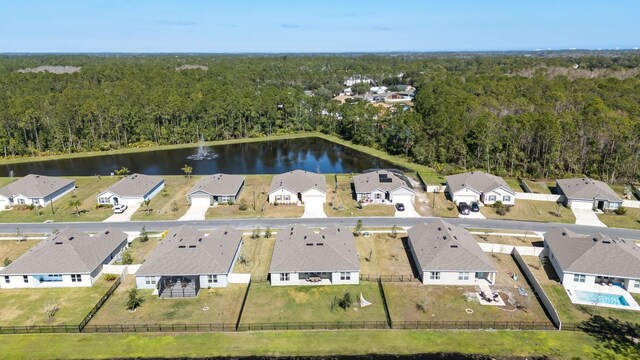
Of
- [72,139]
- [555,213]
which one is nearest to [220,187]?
[555,213]

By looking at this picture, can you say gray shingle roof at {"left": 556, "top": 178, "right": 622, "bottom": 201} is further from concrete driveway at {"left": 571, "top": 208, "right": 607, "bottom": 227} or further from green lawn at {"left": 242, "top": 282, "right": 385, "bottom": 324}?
green lawn at {"left": 242, "top": 282, "right": 385, "bottom": 324}

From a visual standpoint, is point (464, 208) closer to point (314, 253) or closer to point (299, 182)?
point (299, 182)

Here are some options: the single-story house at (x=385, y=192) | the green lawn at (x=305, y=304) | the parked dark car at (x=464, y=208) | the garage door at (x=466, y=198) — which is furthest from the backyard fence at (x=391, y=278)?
the garage door at (x=466, y=198)

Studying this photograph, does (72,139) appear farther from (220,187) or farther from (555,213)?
(555,213)

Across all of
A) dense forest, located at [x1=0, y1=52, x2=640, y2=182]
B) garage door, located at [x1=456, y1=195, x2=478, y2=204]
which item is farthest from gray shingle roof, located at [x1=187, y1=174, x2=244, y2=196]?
dense forest, located at [x1=0, y1=52, x2=640, y2=182]

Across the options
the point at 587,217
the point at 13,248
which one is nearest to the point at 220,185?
the point at 13,248
